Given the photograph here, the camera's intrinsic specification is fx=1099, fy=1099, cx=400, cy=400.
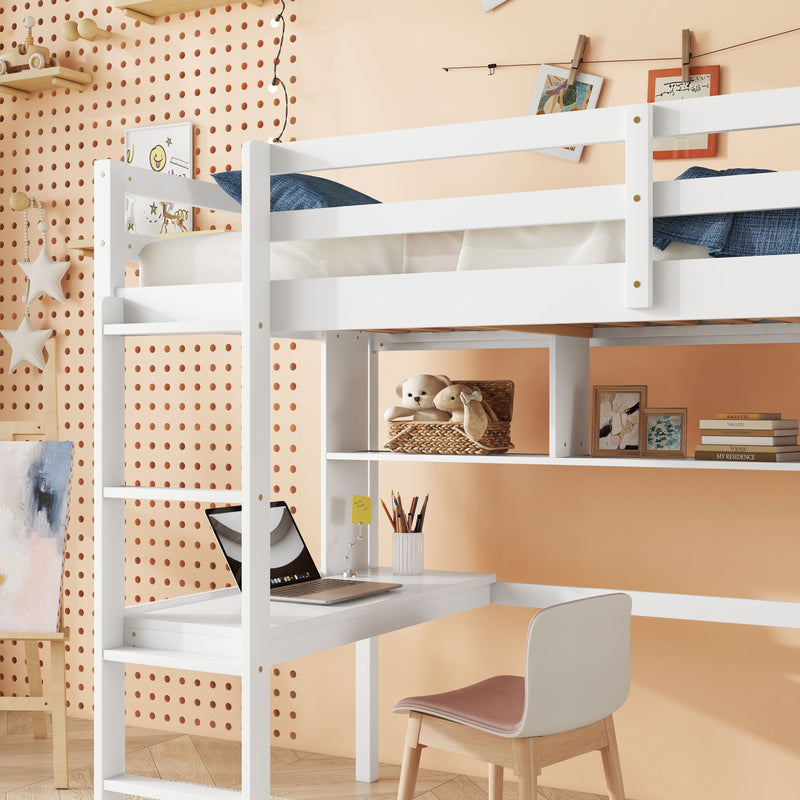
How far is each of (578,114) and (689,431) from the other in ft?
4.27

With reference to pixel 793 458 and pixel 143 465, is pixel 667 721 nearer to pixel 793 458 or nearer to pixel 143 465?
pixel 793 458

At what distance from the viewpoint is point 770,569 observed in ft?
9.18

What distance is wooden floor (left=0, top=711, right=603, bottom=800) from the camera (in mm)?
3016

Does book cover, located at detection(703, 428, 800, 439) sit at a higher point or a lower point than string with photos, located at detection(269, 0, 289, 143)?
lower

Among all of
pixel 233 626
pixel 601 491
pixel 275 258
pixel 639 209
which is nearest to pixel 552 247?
pixel 639 209

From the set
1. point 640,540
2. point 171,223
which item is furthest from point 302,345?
point 640,540

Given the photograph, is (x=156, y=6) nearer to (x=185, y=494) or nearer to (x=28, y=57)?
(x=28, y=57)

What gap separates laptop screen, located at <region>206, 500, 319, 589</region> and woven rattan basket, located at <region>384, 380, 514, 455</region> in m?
0.35

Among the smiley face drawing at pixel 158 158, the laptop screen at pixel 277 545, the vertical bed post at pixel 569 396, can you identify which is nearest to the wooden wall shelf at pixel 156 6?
the smiley face drawing at pixel 158 158

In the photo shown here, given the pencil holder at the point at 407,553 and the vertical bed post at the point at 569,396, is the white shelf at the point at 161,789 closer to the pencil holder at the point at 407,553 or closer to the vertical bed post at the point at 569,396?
the pencil holder at the point at 407,553

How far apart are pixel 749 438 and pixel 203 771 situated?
6.06 feet

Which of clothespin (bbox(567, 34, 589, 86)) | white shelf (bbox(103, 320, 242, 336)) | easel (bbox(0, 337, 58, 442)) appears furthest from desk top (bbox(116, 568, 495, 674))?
clothespin (bbox(567, 34, 589, 86))

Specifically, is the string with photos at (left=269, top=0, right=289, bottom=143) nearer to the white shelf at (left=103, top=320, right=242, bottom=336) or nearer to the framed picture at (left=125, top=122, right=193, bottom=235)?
the framed picture at (left=125, top=122, right=193, bottom=235)

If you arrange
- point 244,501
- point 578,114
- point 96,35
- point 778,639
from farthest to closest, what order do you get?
point 96,35 < point 778,639 < point 244,501 < point 578,114
